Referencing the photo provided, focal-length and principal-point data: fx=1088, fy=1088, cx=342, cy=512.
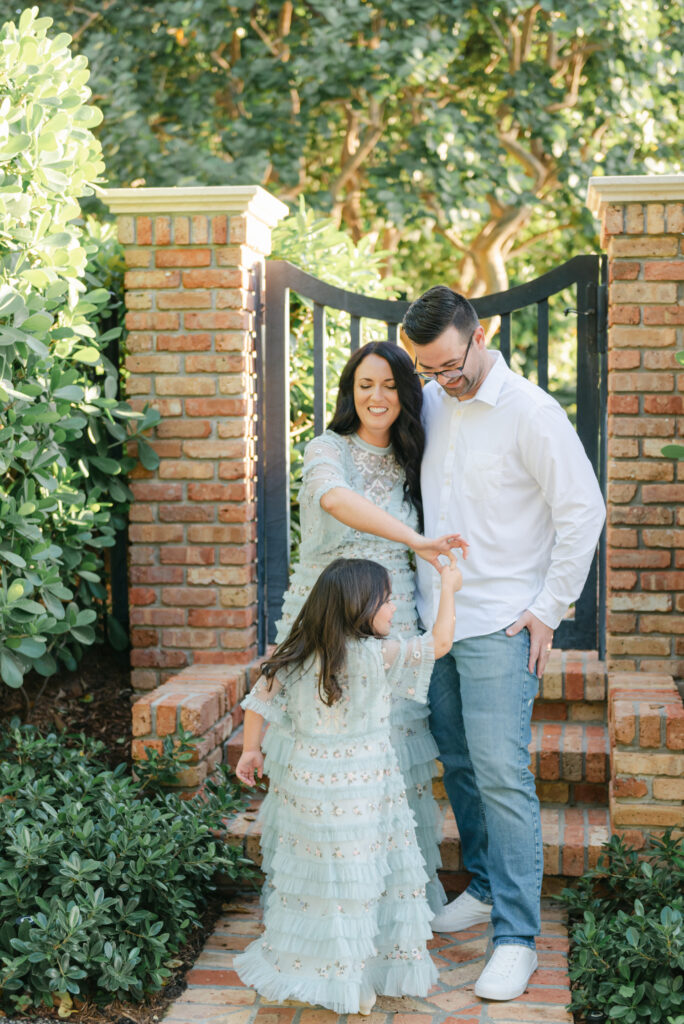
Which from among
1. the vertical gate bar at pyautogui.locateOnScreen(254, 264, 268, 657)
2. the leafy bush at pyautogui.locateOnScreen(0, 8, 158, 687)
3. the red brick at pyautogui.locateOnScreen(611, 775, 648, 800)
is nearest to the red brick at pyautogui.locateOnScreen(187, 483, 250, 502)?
the vertical gate bar at pyautogui.locateOnScreen(254, 264, 268, 657)

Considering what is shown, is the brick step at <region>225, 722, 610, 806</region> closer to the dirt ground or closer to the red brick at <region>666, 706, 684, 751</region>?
the red brick at <region>666, 706, 684, 751</region>

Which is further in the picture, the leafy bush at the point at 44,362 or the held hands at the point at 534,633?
the leafy bush at the point at 44,362

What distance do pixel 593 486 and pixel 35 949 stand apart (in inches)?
74.0

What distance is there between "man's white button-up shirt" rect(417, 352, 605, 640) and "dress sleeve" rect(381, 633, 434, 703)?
0.58 ft

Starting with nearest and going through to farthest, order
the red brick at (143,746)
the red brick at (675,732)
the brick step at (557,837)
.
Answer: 1. the red brick at (675,732)
2. the brick step at (557,837)
3. the red brick at (143,746)

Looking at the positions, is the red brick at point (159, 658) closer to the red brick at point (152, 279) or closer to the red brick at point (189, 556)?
the red brick at point (189, 556)

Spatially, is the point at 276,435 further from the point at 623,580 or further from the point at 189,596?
the point at 623,580

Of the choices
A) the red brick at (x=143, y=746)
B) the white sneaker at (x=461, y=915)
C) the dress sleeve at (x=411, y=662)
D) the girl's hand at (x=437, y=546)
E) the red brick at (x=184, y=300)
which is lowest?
the white sneaker at (x=461, y=915)

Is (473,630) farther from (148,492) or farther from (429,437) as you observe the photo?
(148,492)

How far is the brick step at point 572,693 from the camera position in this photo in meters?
3.94

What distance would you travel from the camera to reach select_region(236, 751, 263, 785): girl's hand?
9.86ft

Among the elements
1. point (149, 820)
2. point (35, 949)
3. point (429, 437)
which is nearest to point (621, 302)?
point (429, 437)

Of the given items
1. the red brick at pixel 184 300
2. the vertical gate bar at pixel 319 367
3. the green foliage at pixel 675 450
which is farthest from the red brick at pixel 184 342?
the green foliage at pixel 675 450

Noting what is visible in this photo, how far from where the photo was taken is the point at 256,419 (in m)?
4.26
